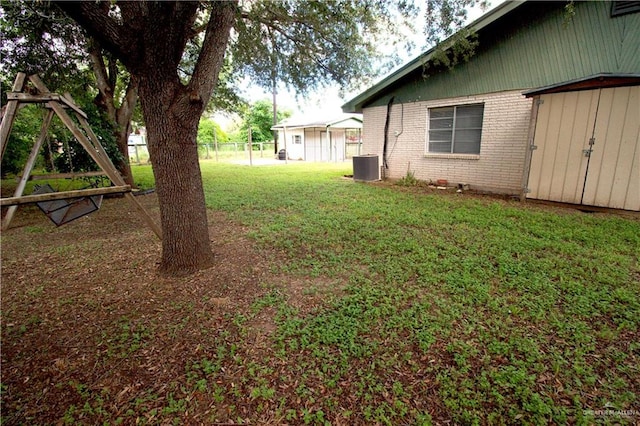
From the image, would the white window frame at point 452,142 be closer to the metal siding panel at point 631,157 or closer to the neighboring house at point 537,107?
the neighboring house at point 537,107

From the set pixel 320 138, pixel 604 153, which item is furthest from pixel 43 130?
pixel 320 138

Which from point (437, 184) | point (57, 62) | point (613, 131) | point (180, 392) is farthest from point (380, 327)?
Answer: point (57, 62)

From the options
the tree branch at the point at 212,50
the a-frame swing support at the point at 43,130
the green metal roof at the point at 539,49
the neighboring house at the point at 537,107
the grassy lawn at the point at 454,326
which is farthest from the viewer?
the green metal roof at the point at 539,49

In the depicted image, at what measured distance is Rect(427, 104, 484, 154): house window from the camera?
780 cm

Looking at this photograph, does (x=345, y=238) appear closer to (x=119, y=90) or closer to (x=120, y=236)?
(x=120, y=236)

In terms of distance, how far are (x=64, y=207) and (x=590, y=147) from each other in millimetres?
8685

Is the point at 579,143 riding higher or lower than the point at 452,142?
lower

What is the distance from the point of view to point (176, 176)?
312 centimetres

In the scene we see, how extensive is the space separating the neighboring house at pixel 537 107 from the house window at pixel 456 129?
26 mm

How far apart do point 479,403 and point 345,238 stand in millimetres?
2888

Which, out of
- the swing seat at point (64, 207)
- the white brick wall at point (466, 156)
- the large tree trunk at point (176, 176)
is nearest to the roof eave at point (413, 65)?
the white brick wall at point (466, 156)

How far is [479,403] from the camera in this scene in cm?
172

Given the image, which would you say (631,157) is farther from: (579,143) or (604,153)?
(579,143)

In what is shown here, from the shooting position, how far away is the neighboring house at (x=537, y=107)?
211 inches
